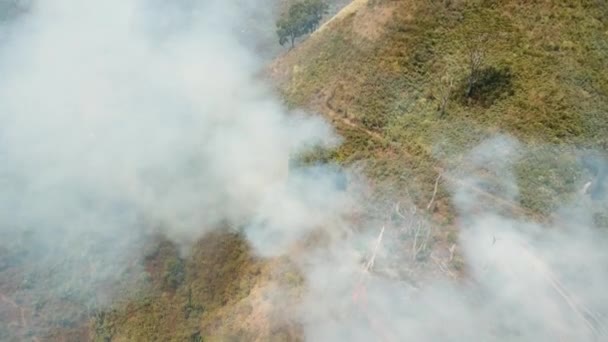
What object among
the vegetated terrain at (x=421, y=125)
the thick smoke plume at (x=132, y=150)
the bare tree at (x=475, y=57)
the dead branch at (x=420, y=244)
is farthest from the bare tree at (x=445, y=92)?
the dead branch at (x=420, y=244)

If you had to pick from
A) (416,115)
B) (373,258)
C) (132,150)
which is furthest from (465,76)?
(132,150)

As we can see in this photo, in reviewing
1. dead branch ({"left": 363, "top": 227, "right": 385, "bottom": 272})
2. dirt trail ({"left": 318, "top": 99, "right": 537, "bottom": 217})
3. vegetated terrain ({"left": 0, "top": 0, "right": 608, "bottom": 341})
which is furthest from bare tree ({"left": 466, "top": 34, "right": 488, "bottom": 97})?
dead branch ({"left": 363, "top": 227, "right": 385, "bottom": 272})

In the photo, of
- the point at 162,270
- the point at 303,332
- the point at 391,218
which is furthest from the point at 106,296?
the point at 391,218

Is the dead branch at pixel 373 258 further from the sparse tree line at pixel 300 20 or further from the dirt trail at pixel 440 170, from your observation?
the sparse tree line at pixel 300 20

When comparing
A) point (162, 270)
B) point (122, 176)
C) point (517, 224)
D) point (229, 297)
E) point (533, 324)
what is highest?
point (122, 176)

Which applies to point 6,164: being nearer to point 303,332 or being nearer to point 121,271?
point 121,271

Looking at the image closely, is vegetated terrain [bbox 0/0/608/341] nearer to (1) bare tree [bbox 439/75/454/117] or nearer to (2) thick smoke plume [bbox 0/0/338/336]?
(1) bare tree [bbox 439/75/454/117]
